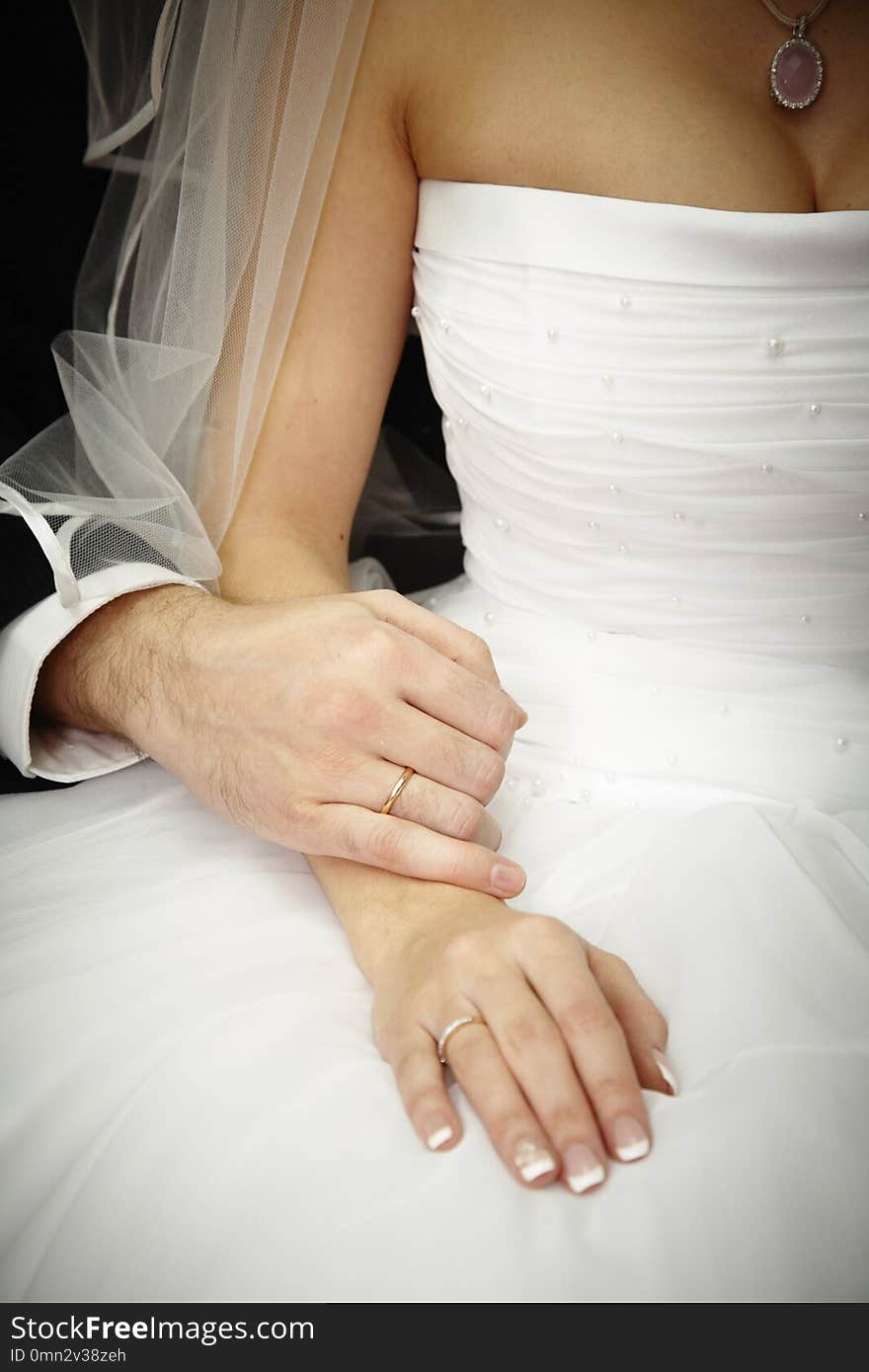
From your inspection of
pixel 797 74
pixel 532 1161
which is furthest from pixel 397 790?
pixel 797 74

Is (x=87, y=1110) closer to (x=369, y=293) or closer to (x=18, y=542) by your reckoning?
(x=18, y=542)

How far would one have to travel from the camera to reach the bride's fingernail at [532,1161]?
22.8 inches

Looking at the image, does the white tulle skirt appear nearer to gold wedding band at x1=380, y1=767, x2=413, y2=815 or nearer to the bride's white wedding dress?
the bride's white wedding dress

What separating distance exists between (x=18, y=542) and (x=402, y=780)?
1.42 ft

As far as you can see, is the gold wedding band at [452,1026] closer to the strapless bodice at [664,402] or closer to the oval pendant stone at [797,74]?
the strapless bodice at [664,402]

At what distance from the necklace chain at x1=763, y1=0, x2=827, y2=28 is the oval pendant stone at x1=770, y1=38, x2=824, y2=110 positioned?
0.06 ft

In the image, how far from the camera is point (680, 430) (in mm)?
919

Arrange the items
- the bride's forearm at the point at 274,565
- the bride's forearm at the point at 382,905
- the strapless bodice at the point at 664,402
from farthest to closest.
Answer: the bride's forearm at the point at 274,565 → the strapless bodice at the point at 664,402 → the bride's forearm at the point at 382,905

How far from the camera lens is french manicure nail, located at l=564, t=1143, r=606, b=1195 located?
0.58m

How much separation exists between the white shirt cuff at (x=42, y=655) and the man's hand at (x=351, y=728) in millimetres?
100

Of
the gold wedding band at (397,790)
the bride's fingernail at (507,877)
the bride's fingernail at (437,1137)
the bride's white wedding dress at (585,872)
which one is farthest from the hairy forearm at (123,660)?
the bride's fingernail at (437,1137)

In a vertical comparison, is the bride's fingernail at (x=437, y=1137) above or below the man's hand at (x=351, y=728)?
below
